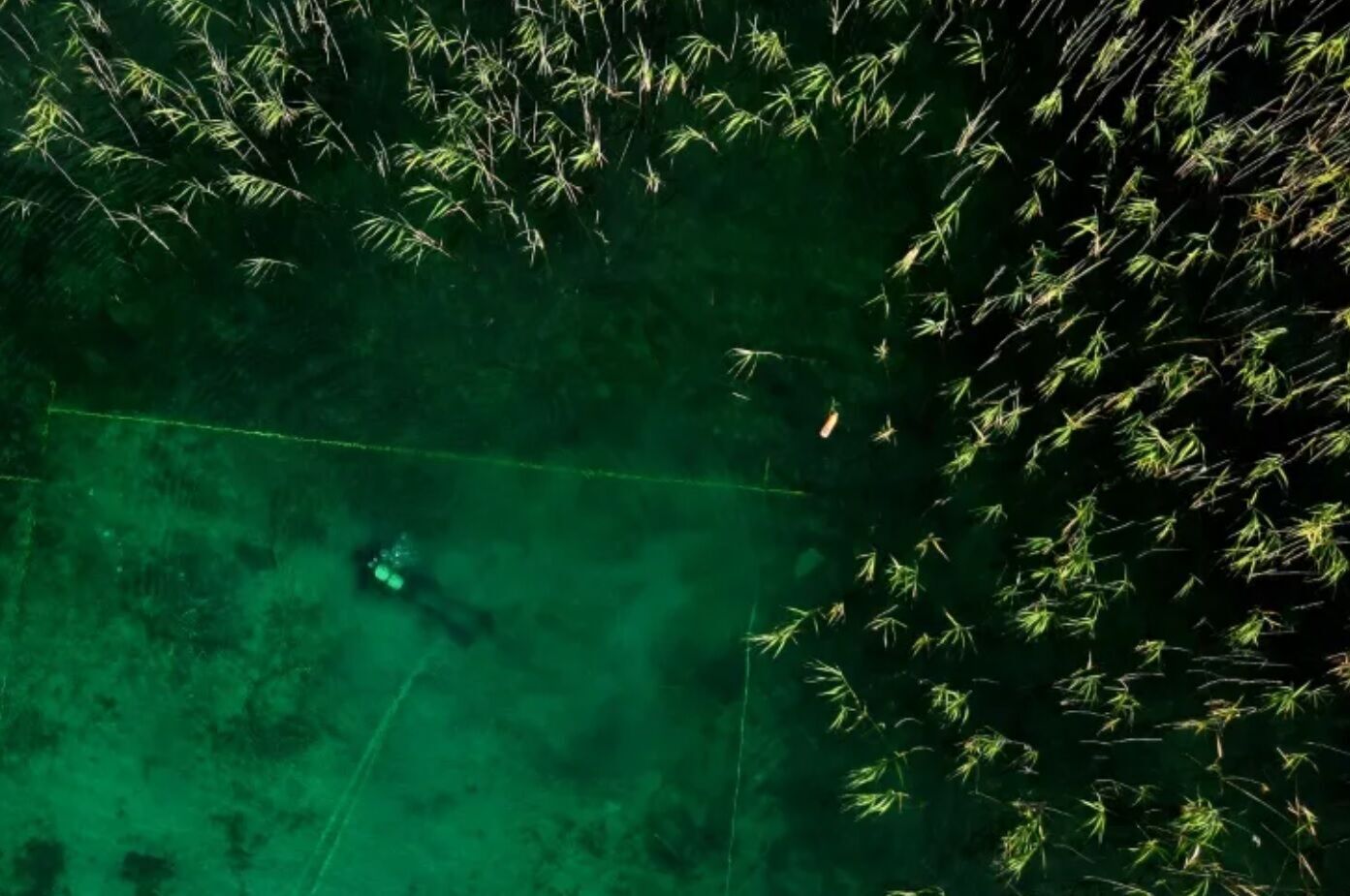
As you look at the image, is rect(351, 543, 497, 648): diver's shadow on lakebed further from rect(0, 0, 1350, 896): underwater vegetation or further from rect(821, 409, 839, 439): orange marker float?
rect(821, 409, 839, 439): orange marker float

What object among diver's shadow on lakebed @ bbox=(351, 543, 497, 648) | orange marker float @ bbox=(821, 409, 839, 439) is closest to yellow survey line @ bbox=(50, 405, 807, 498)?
orange marker float @ bbox=(821, 409, 839, 439)

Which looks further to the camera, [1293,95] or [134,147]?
[134,147]

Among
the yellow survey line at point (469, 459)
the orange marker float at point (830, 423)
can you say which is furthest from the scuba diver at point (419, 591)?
the orange marker float at point (830, 423)

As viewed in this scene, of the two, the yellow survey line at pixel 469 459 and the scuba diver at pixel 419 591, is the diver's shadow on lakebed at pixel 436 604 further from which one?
the yellow survey line at pixel 469 459

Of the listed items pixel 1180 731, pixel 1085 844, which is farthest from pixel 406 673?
pixel 1180 731

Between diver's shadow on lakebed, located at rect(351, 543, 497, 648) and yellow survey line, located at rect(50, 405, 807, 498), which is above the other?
yellow survey line, located at rect(50, 405, 807, 498)

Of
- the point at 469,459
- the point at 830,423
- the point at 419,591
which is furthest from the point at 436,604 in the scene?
the point at 830,423

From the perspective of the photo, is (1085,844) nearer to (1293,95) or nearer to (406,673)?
(406,673)
